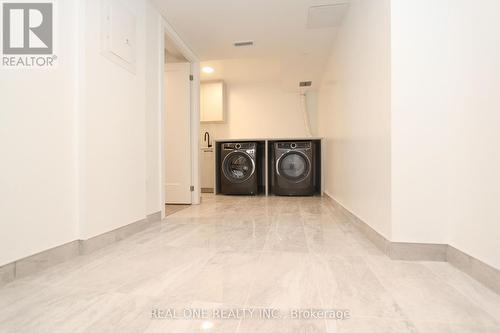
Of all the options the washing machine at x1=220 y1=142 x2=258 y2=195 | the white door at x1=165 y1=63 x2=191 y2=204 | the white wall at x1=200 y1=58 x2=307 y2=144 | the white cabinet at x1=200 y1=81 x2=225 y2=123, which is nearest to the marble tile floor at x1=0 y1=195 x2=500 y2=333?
the white door at x1=165 y1=63 x2=191 y2=204

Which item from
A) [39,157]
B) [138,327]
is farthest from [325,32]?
[138,327]

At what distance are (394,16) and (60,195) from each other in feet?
6.27

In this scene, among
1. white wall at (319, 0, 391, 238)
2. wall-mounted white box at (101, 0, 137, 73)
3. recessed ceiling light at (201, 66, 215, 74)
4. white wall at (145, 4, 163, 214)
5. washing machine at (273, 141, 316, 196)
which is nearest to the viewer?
white wall at (319, 0, 391, 238)

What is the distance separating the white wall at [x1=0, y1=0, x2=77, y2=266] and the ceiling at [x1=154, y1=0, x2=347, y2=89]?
1181 mm

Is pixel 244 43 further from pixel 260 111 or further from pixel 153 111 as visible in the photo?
pixel 260 111

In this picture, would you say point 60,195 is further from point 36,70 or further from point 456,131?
point 456,131

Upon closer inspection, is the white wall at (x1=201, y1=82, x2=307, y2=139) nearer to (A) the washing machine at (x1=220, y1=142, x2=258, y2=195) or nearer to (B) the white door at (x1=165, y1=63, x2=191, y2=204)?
(A) the washing machine at (x1=220, y1=142, x2=258, y2=195)

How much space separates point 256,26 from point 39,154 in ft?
7.12

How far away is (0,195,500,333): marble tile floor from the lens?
702 mm

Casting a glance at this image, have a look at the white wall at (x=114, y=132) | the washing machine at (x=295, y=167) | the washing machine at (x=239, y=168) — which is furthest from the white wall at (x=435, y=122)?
the washing machine at (x=239, y=168)

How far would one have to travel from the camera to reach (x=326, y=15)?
7.46ft

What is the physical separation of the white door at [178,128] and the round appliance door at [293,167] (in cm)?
159

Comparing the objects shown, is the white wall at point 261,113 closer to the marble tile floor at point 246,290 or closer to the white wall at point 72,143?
the white wall at point 72,143

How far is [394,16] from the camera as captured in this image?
1.21m
